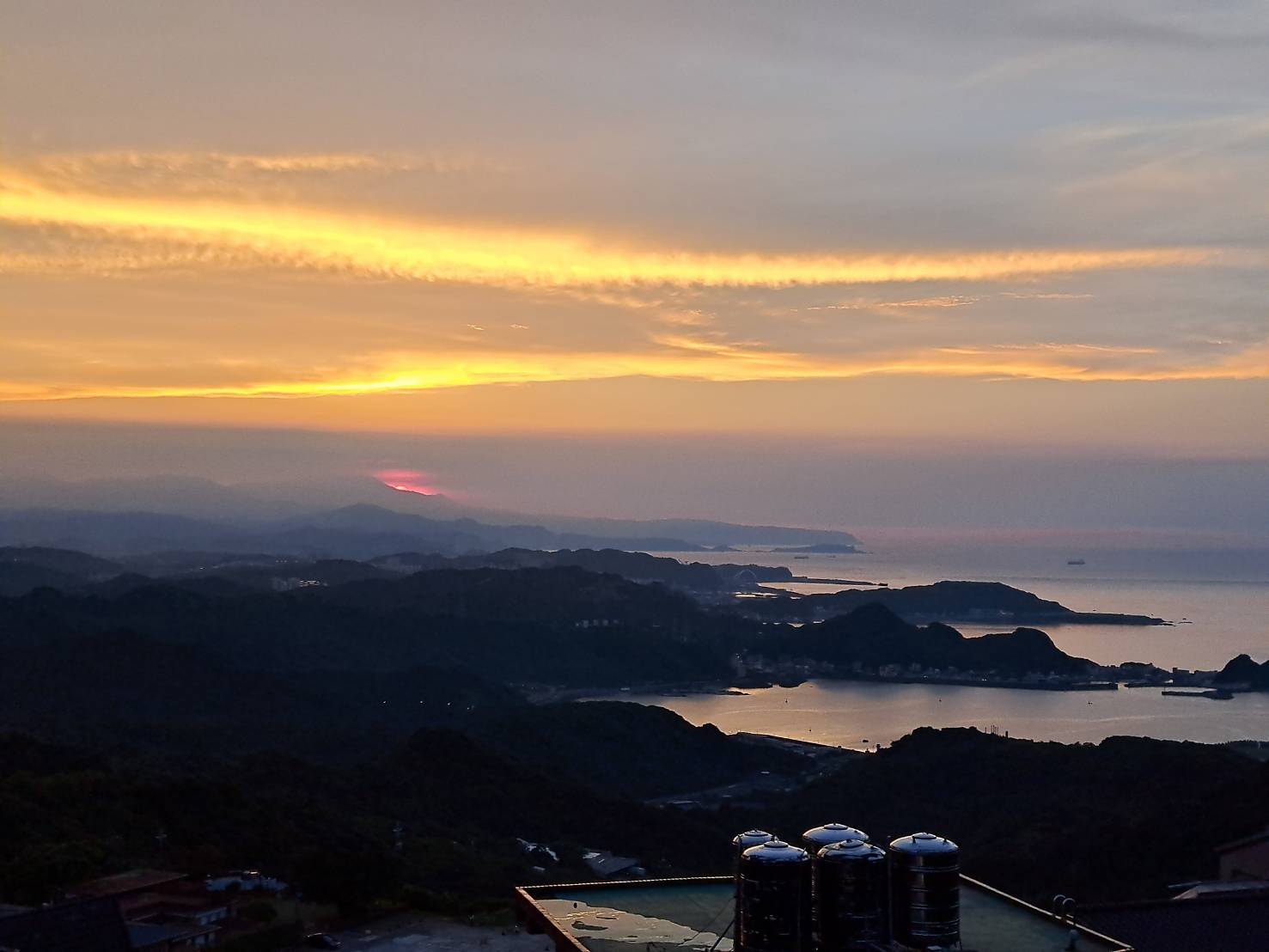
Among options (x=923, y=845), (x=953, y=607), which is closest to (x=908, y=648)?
(x=953, y=607)

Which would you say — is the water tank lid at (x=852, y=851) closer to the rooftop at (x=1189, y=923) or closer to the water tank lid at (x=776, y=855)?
the water tank lid at (x=776, y=855)

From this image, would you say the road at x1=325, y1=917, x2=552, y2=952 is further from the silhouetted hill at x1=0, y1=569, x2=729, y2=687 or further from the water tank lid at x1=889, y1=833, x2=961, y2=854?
the silhouetted hill at x1=0, y1=569, x2=729, y2=687

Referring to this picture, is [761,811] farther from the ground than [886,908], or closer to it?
closer to it

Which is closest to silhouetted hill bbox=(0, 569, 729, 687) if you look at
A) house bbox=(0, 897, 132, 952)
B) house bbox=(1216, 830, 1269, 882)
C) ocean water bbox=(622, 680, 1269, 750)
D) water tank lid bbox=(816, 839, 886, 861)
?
ocean water bbox=(622, 680, 1269, 750)

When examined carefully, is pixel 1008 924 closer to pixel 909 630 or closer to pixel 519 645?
pixel 519 645

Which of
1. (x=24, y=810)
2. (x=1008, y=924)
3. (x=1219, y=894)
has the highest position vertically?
(x=1008, y=924)

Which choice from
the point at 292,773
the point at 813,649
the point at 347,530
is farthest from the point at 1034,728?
the point at 347,530

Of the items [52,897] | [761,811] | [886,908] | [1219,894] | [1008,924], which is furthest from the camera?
[761,811]

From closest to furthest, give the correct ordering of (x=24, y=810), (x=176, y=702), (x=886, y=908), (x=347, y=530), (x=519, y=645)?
(x=886, y=908) < (x=24, y=810) < (x=176, y=702) < (x=519, y=645) < (x=347, y=530)

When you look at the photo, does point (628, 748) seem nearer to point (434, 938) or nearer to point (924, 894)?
point (434, 938)
